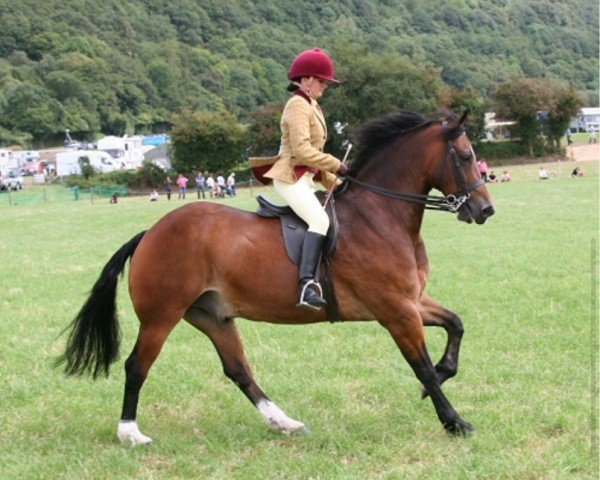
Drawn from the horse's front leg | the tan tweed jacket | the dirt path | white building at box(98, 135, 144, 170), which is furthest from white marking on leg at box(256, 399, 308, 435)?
white building at box(98, 135, 144, 170)

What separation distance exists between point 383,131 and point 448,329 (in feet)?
5.47

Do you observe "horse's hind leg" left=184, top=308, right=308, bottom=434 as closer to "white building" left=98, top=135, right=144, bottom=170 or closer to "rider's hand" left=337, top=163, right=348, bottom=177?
"rider's hand" left=337, top=163, right=348, bottom=177

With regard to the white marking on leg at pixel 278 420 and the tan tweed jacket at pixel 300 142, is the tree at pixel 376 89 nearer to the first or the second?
the tan tweed jacket at pixel 300 142

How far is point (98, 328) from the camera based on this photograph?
6.41 meters

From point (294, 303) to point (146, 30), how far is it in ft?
590

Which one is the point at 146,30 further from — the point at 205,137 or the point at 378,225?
the point at 378,225

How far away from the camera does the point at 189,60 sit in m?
158

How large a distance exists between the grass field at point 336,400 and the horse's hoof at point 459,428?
0.22 ft

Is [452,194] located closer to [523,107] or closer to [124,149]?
[523,107]

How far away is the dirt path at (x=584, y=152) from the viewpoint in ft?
206

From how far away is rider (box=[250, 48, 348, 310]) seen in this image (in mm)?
5723

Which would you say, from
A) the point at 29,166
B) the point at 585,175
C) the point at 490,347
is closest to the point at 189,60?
the point at 29,166

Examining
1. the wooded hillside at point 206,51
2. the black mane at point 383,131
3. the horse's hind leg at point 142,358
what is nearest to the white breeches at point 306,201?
the black mane at point 383,131

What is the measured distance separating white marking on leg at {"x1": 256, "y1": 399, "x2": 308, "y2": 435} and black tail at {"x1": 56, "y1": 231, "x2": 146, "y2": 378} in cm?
139
